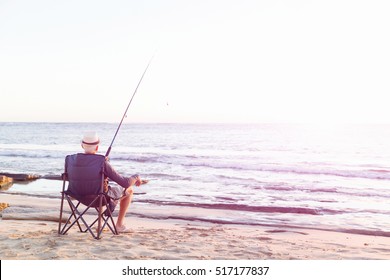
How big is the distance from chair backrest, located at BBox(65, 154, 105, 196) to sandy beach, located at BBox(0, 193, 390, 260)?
549mm

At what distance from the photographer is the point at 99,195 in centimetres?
478

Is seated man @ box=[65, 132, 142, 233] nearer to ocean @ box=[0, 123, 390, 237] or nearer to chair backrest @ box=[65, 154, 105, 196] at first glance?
chair backrest @ box=[65, 154, 105, 196]

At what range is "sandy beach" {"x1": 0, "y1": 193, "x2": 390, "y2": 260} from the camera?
171 inches

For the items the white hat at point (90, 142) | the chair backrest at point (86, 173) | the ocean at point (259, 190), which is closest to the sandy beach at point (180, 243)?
the chair backrest at point (86, 173)

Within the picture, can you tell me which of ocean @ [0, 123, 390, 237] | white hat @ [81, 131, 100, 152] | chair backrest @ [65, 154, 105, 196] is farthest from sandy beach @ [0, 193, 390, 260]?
white hat @ [81, 131, 100, 152]

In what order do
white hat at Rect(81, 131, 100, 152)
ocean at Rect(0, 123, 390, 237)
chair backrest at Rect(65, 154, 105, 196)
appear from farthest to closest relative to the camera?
ocean at Rect(0, 123, 390, 237)
white hat at Rect(81, 131, 100, 152)
chair backrest at Rect(65, 154, 105, 196)

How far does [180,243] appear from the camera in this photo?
502 centimetres

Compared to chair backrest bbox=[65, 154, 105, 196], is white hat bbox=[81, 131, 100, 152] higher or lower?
higher

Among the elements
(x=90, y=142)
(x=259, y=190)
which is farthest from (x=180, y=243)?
(x=259, y=190)
